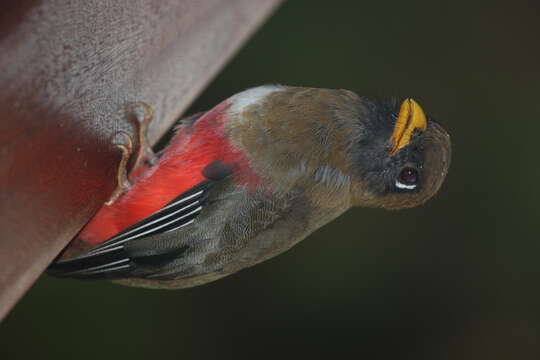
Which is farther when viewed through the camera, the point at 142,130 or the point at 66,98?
the point at 142,130

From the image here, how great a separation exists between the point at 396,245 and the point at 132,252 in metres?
2.40

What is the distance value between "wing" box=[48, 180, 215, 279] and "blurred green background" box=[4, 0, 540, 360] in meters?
1.73

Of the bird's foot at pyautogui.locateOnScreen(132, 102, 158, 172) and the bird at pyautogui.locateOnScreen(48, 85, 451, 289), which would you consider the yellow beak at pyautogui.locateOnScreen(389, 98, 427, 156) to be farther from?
the bird's foot at pyautogui.locateOnScreen(132, 102, 158, 172)

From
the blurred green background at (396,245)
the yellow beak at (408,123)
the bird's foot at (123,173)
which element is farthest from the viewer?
the blurred green background at (396,245)

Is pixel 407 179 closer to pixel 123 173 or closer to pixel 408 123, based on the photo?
pixel 408 123

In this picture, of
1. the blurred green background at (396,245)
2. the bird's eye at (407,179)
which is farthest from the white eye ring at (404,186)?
the blurred green background at (396,245)

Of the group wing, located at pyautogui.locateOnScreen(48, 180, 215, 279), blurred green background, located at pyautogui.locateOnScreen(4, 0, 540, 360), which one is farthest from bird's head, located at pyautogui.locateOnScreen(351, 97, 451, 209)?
blurred green background, located at pyautogui.locateOnScreen(4, 0, 540, 360)

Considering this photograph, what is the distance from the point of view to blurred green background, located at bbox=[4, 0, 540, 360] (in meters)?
4.16

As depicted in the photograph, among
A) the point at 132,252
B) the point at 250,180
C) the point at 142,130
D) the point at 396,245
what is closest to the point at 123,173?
the point at 142,130

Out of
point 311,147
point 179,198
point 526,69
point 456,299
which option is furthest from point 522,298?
point 179,198

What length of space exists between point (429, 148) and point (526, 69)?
7.03ft

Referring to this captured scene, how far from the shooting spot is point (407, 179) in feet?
8.64

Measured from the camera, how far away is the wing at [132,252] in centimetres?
228

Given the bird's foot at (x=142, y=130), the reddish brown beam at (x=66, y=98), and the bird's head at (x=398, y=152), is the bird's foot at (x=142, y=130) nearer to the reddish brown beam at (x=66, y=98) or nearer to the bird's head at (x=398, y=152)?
the reddish brown beam at (x=66, y=98)
